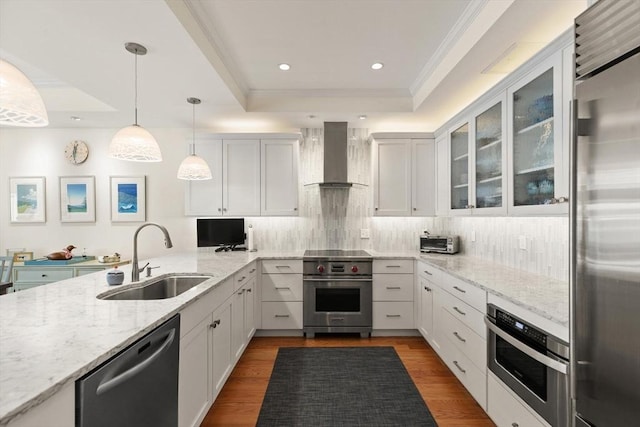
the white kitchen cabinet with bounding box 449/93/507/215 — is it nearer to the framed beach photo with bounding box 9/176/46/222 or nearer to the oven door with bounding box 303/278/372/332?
the oven door with bounding box 303/278/372/332

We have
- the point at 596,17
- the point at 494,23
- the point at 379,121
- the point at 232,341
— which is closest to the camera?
the point at 596,17

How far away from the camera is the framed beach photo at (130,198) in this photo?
409 cm

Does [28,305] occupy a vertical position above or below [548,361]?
above

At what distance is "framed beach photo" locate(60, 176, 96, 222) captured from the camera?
4.05m

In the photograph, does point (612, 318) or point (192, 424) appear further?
point (192, 424)

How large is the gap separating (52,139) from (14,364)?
14.3ft

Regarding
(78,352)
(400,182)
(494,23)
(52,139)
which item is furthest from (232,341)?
(52,139)

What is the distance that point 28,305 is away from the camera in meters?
1.50

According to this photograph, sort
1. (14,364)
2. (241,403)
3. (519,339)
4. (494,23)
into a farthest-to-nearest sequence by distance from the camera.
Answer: (241,403), (494,23), (519,339), (14,364)

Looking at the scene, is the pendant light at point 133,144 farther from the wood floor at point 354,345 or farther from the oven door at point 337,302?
the oven door at point 337,302

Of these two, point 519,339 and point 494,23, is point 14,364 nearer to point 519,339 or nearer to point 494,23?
point 519,339

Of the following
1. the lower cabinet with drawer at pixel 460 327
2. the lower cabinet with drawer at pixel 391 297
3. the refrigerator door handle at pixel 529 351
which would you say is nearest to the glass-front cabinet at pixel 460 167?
the lower cabinet with drawer at pixel 460 327

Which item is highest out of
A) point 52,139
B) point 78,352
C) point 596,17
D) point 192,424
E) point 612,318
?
point 52,139

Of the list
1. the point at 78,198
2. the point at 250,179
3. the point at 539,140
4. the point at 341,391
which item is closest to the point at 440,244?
the point at 539,140
